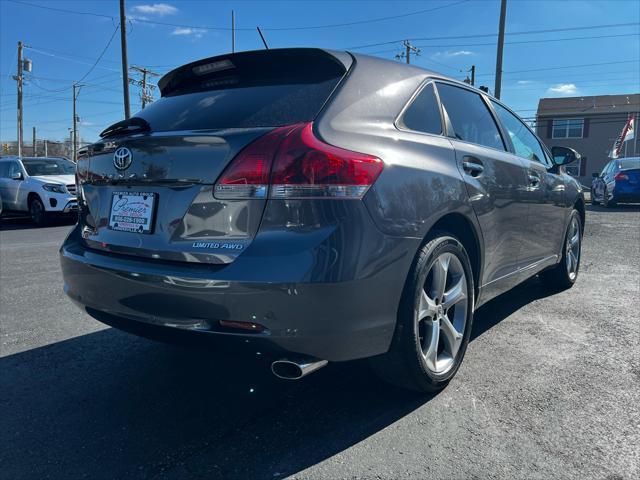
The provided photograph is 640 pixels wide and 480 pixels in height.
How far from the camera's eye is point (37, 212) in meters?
12.5

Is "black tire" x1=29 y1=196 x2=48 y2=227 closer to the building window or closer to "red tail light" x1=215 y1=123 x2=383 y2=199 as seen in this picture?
"red tail light" x1=215 y1=123 x2=383 y2=199

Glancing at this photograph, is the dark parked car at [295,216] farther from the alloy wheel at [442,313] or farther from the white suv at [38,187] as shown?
the white suv at [38,187]

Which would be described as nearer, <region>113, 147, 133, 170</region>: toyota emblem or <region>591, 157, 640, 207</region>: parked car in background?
<region>113, 147, 133, 170</region>: toyota emblem

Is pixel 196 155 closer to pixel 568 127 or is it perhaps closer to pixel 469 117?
pixel 469 117

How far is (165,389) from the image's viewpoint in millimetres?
2916

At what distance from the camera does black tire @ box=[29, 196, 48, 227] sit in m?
12.4

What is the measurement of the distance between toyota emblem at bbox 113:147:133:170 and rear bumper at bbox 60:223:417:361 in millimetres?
450

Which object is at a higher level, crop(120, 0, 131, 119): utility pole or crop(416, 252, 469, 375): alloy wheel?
crop(120, 0, 131, 119): utility pole

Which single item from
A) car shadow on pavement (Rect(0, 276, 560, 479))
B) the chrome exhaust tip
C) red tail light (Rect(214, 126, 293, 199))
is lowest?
car shadow on pavement (Rect(0, 276, 560, 479))

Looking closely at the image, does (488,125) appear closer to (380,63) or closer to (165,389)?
(380,63)

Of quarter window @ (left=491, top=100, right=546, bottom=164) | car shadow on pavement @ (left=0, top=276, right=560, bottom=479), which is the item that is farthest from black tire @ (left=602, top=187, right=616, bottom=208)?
car shadow on pavement @ (left=0, top=276, right=560, bottom=479)

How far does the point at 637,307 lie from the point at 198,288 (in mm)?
3926

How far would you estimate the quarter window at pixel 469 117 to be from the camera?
322cm

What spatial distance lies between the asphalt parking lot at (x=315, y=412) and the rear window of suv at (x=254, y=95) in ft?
3.73
